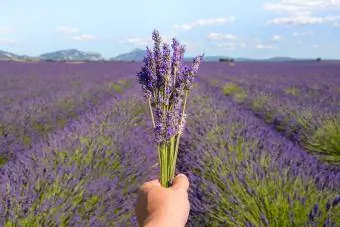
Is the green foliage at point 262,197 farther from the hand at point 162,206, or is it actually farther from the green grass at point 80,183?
the hand at point 162,206

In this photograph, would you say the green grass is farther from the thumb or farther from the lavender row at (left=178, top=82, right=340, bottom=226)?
the thumb

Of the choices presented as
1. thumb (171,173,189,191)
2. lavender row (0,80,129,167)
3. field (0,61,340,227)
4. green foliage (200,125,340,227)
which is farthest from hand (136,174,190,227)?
lavender row (0,80,129,167)

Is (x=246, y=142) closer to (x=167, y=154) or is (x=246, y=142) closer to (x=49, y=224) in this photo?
(x=49, y=224)

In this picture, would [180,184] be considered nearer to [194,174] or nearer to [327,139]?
[194,174]

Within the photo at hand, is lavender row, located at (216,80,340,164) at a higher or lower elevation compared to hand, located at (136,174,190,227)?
lower

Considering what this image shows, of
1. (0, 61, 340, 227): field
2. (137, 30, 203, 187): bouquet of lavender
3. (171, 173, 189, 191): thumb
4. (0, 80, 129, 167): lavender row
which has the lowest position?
(0, 80, 129, 167): lavender row

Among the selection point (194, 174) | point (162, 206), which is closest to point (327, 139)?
point (194, 174)

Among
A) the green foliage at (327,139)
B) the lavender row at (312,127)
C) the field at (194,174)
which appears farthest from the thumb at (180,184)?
the green foliage at (327,139)
